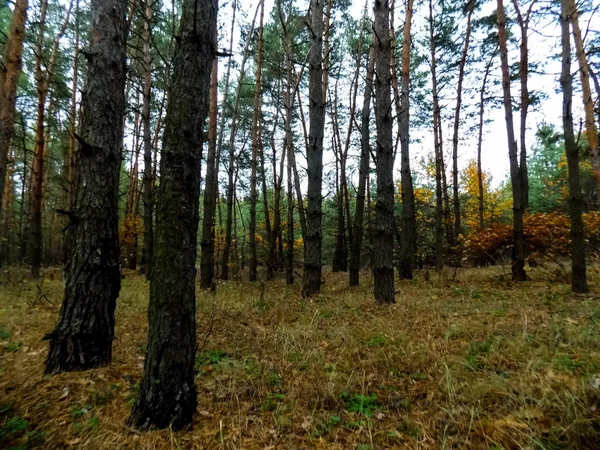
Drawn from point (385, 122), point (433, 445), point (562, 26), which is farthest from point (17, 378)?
point (562, 26)

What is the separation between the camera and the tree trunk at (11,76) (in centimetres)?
605

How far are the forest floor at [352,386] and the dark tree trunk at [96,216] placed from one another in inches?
11.7

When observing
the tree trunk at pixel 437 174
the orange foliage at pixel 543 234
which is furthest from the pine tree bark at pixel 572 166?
the tree trunk at pixel 437 174

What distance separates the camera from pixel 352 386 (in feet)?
9.32

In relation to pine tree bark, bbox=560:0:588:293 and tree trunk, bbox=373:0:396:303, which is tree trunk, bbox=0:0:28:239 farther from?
pine tree bark, bbox=560:0:588:293

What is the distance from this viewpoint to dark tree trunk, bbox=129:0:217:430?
2285 millimetres

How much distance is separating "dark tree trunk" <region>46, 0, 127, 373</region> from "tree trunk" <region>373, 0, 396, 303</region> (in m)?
4.24

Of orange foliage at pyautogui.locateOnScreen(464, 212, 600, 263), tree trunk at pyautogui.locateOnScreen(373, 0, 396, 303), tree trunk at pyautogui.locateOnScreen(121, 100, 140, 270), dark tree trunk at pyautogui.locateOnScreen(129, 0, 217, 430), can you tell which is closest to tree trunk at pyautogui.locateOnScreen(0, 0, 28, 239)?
dark tree trunk at pyautogui.locateOnScreen(129, 0, 217, 430)

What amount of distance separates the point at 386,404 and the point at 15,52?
29.7 ft

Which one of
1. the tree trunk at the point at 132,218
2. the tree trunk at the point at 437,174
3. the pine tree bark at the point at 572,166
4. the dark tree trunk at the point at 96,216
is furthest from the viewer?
the tree trunk at the point at 132,218

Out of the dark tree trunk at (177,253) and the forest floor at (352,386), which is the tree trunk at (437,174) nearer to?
the forest floor at (352,386)

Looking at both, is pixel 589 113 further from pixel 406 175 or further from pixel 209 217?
pixel 209 217

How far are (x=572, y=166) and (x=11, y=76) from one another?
10562mm

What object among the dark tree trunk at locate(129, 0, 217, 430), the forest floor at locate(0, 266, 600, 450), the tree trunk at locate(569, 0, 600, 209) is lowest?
the forest floor at locate(0, 266, 600, 450)
